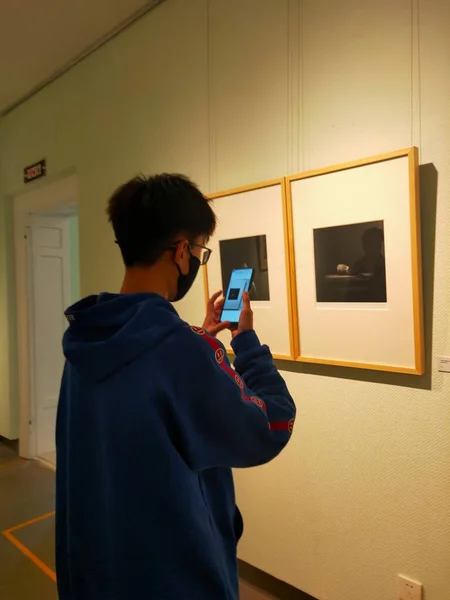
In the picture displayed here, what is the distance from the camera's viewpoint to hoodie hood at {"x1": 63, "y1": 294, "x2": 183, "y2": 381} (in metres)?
0.85

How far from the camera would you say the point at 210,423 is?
856 millimetres

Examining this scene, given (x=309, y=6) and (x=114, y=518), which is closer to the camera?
Result: (x=114, y=518)

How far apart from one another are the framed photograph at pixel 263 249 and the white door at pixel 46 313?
105 inches

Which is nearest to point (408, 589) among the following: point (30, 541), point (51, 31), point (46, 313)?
point (30, 541)

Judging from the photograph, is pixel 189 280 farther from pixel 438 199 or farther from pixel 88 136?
pixel 88 136

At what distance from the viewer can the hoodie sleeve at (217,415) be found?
841 mm

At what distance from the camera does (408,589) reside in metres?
1.73

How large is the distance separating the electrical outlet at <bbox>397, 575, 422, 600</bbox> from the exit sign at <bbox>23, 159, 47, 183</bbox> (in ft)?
11.7

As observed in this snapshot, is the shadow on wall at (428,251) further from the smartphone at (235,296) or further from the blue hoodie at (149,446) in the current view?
the blue hoodie at (149,446)

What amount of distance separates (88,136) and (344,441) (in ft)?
8.59

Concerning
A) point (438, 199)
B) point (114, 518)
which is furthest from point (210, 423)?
point (438, 199)

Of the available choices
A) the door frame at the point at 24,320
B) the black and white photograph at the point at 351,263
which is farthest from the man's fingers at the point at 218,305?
the door frame at the point at 24,320

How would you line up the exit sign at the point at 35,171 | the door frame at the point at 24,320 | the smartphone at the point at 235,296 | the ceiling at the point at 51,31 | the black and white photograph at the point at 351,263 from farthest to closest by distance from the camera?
the door frame at the point at 24,320 → the exit sign at the point at 35,171 → the ceiling at the point at 51,31 → the black and white photograph at the point at 351,263 → the smartphone at the point at 235,296

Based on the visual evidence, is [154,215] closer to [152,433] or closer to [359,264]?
[152,433]
